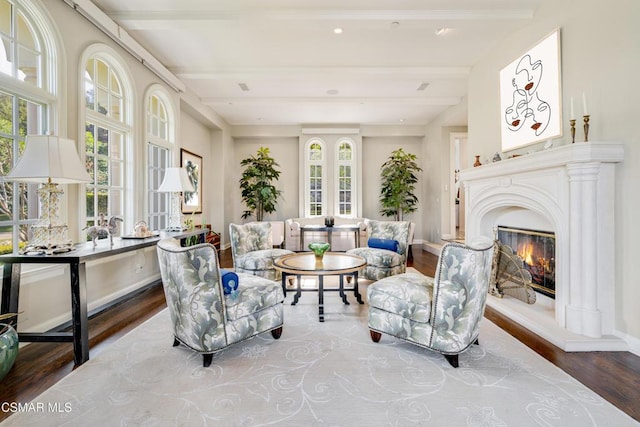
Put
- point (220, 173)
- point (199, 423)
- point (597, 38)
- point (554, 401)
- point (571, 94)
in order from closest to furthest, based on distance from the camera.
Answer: point (199, 423), point (554, 401), point (597, 38), point (571, 94), point (220, 173)

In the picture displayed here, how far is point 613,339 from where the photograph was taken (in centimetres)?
227

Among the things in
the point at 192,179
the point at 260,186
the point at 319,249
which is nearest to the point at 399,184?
the point at 260,186

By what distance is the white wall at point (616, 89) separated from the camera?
2207 mm

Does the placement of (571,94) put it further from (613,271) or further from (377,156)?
(377,156)

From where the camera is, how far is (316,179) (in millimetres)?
7902

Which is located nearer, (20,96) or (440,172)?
(20,96)

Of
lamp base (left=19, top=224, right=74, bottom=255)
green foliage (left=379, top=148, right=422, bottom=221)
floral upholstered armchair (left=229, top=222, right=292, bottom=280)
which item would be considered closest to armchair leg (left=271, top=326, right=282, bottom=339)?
floral upholstered armchair (left=229, top=222, right=292, bottom=280)

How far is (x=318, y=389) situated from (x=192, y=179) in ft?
17.0

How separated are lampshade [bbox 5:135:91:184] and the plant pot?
38.6 inches

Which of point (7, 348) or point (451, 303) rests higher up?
point (451, 303)

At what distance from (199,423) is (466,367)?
1.69 m

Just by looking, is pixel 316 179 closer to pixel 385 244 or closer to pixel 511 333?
pixel 385 244

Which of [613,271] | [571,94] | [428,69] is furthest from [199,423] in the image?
[428,69]

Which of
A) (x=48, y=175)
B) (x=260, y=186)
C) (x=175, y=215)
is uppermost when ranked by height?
(x=260, y=186)
